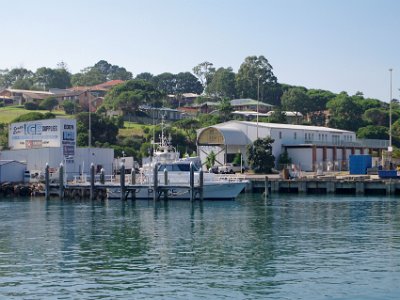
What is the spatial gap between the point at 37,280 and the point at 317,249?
1506 cm

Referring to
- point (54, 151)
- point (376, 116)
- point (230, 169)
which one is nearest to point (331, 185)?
point (230, 169)

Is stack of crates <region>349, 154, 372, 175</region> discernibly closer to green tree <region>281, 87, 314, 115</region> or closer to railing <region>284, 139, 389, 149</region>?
railing <region>284, 139, 389, 149</region>

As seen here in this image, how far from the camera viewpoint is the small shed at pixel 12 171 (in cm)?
8600

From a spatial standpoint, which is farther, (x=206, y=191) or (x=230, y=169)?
(x=230, y=169)

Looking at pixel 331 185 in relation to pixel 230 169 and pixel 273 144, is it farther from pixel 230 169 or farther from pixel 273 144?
pixel 273 144

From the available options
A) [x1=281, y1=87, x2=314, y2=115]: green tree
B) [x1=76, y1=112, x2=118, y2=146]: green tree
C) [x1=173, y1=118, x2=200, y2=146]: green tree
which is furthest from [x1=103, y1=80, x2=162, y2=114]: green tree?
[x1=76, y1=112, x2=118, y2=146]: green tree

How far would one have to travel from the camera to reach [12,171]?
8675 centimetres

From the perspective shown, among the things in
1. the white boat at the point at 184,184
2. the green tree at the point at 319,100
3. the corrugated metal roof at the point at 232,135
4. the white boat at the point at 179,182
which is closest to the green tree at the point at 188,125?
the corrugated metal roof at the point at 232,135

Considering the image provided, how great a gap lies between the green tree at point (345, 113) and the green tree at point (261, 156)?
5157 centimetres

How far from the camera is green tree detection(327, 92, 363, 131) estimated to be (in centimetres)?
15362

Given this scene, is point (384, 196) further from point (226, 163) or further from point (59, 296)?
point (59, 296)

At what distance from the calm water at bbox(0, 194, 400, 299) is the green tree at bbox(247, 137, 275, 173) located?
128 feet

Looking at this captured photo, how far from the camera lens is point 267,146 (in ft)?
343

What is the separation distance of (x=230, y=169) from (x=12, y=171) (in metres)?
29.6
